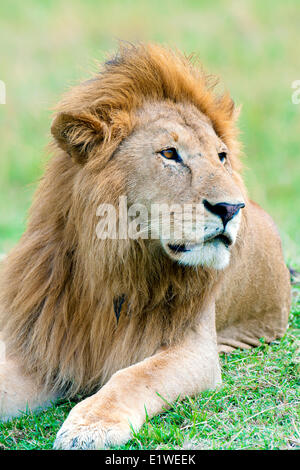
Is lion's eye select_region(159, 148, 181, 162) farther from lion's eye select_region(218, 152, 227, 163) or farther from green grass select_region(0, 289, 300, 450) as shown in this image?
green grass select_region(0, 289, 300, 450)

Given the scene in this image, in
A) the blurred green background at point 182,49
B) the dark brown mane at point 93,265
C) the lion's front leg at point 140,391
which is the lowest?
the lion's front leg at point 140,391

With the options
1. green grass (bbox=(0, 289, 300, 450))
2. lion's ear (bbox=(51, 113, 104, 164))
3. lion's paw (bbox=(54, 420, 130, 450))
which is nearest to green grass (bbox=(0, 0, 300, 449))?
green grass (bbox=(0, 289, 300, 450))

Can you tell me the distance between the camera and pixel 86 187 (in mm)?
3564

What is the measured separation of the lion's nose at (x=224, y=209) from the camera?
3.28m

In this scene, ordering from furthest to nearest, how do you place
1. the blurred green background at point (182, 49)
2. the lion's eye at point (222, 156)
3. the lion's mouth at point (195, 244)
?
the blurred green background at point (182, 49)
the lion's eye at point (222, 156)
the lion's mouth at point (195, 244)

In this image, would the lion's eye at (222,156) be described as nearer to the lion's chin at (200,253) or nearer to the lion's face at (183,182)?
the lion's face at (183,182)

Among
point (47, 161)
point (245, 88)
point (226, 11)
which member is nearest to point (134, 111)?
point (47, 161)

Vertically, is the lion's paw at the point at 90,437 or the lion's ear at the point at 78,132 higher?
the lion's ear at the point at 78,132

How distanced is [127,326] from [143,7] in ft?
54.2

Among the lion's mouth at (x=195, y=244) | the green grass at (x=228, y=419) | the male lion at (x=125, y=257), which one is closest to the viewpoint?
the green grass at (x=228, y=419)

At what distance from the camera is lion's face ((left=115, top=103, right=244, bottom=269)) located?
331 centimetres

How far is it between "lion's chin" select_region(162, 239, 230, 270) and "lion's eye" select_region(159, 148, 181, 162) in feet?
1.43

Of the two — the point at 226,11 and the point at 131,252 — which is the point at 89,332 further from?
the point at 226,11

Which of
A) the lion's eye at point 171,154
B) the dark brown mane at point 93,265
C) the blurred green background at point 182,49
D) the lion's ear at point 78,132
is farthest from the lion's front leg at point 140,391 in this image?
the blurred green background at point 182,49
